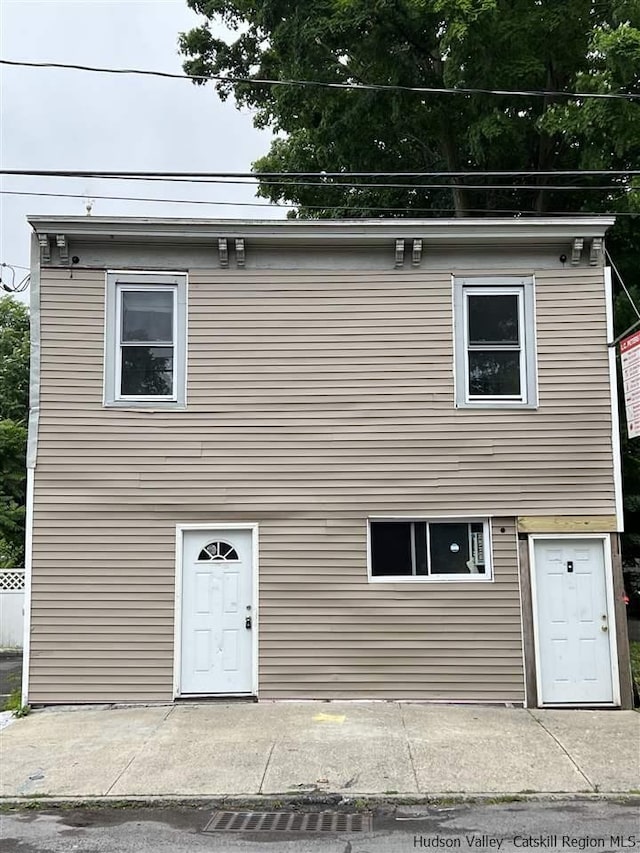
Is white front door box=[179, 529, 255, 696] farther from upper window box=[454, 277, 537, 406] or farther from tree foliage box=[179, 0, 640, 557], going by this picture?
tree foliage box=[179, 0, 640, 557]

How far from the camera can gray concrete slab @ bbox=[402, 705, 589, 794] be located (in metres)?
6.67

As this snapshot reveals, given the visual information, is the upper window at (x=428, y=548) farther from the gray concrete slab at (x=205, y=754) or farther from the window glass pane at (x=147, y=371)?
the window glass pane at (x=147, y=371)

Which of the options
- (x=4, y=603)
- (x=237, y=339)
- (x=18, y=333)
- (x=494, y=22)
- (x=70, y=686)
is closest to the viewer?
(x=70, y=686)

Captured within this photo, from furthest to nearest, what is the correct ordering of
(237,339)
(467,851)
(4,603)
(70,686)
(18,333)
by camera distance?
(18,333) < (4,603) < (237,339) < (70,686) < (467,851)

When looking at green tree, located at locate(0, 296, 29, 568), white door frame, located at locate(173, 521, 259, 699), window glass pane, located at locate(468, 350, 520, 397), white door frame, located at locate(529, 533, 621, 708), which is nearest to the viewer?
white door frame, located at locate(529, 533, 621, 708)

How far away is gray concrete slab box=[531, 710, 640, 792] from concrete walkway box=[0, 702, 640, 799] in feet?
0.06

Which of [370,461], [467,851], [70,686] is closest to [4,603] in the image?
[70,686]

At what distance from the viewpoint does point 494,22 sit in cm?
1234

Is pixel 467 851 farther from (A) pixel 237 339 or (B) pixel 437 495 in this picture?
(A) pixel 237 339

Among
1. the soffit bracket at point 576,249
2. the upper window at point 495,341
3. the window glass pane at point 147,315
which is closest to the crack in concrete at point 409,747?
the upper window at point 495,341

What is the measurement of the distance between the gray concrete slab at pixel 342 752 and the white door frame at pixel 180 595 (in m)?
0.90

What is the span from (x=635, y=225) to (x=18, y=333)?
2007cm

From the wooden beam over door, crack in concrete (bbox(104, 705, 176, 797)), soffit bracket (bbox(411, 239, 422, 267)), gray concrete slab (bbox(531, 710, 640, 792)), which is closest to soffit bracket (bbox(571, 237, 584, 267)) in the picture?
soffit bracket (bbox(411, 239, 422, 267))

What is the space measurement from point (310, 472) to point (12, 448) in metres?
9.71
